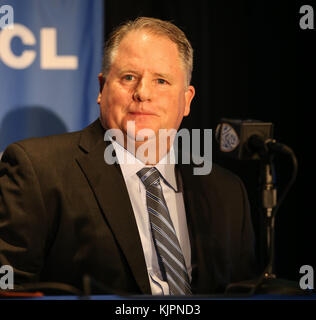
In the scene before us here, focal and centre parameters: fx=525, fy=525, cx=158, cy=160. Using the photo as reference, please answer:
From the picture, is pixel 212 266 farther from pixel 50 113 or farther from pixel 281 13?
pixel 281 13

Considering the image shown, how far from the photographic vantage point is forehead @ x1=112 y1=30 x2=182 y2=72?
2170 millimetres

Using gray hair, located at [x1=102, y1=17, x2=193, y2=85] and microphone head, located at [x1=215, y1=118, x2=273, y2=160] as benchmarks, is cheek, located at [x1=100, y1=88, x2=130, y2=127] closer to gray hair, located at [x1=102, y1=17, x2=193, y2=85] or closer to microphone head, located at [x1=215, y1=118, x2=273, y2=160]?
gray hair, located at [x1=102, y1=17, x2=193, y2=85]

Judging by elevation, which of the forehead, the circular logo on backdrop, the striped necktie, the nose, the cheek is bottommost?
the striped necktie

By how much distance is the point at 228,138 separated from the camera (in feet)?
5.23

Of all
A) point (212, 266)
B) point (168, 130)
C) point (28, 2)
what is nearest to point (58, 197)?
point (168, 130)

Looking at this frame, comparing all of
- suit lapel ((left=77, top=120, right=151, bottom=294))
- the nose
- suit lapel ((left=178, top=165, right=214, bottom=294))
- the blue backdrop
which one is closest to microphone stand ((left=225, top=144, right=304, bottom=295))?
suit lapel ((left=77, top=120, right=151, bottom=294))

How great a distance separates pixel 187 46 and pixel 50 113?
3.28 ft

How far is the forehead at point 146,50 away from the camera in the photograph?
2170mm

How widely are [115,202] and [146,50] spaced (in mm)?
644

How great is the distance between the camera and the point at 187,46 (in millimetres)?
2311

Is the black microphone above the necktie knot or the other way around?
above

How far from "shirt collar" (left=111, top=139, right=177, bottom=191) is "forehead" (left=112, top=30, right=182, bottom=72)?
36cm
